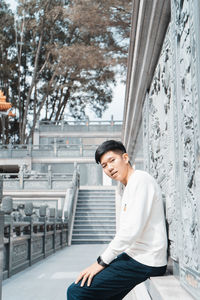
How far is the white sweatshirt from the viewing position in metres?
1.49

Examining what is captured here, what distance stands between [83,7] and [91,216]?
7601 millimetres

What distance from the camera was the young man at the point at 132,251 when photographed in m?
1.50

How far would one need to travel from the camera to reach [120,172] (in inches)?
68.9

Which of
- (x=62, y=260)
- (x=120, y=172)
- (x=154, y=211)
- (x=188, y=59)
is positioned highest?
(x=188, y=59)

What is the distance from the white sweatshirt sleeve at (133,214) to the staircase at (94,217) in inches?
431

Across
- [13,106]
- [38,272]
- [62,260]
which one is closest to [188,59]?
[38,272]

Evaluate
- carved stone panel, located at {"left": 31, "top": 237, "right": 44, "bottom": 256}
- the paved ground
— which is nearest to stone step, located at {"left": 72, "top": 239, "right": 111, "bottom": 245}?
carved stone panel, located at {"left": 31, "top": 237, "right": 44, "bottom": 256}

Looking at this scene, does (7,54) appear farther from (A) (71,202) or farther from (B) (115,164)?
(B) (115,164)

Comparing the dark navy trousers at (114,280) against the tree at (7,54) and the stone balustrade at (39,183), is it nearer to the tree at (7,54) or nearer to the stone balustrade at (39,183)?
the stone balustrade at (39,183)

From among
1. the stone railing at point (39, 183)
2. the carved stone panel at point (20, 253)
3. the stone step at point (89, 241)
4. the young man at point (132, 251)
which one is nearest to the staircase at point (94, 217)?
the stone step at point (89, 241)

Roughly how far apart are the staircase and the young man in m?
10.8

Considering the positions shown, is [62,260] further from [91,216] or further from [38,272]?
[91,216]

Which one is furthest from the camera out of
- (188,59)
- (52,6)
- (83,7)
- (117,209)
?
(52,6)

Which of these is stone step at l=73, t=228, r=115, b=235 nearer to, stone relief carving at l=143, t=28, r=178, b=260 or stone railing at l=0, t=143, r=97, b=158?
stone railing at l=0, t=143, r=97, b=158
